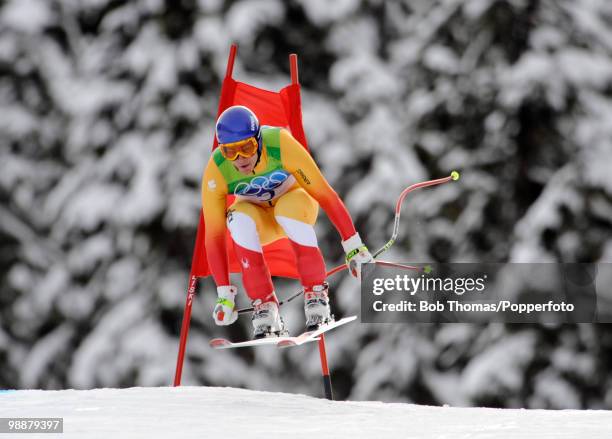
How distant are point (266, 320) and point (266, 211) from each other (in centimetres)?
50

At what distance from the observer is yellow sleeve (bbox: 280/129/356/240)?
4.21 meters

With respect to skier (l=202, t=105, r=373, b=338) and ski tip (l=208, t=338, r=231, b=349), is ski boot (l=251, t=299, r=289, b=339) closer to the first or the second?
skier (l=202, t=105, r=373, b=338)

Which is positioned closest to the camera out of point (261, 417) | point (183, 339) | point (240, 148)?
point (261, 417)

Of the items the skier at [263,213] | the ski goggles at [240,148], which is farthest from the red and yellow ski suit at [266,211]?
the ski goggles at [240,148]

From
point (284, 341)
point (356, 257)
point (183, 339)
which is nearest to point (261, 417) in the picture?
point (284, 341)

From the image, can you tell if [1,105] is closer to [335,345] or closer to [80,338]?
[80,338]

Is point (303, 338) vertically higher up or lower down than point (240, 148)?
lower down

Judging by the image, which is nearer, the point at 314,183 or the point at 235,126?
the point at 235,126

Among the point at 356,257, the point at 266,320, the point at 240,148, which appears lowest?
the point at 266,320

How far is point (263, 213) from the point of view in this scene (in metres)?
4.32

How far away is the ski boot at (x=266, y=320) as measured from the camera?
4137 millimetres

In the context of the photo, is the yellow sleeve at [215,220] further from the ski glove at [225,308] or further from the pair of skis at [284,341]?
the pair of skis at [284,341]

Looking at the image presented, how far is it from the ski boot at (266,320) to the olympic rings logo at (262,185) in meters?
0.46

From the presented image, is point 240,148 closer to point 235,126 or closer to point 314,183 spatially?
point 235,126
